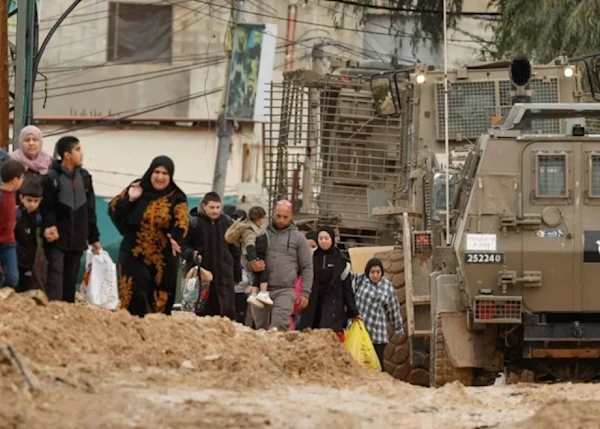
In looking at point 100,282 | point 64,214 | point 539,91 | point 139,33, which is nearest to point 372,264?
point 100,282

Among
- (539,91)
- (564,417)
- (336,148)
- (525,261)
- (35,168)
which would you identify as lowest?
(564,417)

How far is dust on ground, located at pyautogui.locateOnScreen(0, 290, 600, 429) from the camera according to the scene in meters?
8.38

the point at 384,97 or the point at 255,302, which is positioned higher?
the point at 384,97

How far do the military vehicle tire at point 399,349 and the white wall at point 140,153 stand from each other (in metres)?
25.8

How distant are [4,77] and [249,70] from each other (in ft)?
63.2

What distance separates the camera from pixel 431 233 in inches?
635

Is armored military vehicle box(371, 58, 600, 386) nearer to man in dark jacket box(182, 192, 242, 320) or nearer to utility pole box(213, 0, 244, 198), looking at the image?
man in dark jacket box(182, 192, 242, 320)

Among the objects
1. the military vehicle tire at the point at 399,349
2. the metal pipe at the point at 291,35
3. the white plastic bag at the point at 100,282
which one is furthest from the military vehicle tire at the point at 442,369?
the metal pipe at the point at 291,35

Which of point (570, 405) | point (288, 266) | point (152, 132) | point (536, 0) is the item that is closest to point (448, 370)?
point (288, 266)

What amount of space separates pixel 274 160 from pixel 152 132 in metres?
21.0

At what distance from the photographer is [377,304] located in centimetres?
1625

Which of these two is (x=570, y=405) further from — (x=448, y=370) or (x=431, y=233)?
(x=431, y=233)

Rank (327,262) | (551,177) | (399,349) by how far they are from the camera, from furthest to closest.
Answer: (399,349), (327,262), (551,177)

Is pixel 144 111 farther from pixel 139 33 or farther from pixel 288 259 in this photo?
pixel 288 259
